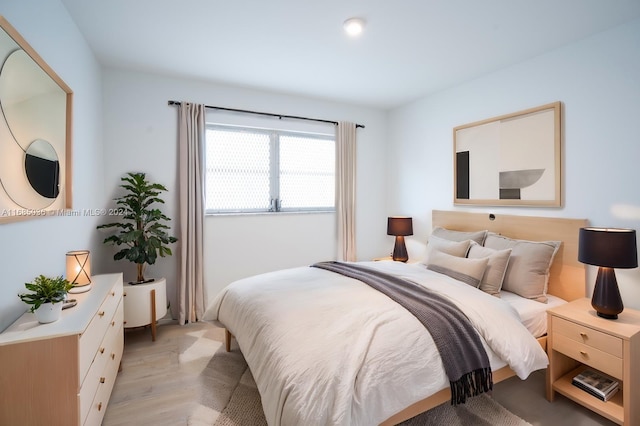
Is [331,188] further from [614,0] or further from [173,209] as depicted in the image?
[614,0]

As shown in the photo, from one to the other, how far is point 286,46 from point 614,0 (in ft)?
7.54

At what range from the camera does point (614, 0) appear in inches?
77.7

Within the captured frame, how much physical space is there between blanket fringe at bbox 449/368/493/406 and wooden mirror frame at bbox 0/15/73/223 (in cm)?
227

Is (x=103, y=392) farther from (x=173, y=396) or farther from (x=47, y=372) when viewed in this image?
(x=47, y=372)

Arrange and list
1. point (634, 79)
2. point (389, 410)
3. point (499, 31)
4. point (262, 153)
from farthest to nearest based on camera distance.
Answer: point (262, 153), point (499, 31), point (634, 79), point (389, 410)

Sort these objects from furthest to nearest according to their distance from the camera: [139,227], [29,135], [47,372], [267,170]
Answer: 1. [267,170]
2. [139,227]
3. [29,135]
4. [47,372]

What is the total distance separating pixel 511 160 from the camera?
9.77ft

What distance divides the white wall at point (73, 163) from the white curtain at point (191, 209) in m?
0.75

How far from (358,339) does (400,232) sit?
2477 mm

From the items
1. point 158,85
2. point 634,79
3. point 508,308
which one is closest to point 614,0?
point 634,79

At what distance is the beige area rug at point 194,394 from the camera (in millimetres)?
1869

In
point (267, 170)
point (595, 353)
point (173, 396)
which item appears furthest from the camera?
point (267, 170)

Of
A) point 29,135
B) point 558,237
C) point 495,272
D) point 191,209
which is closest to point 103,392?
point 29,135

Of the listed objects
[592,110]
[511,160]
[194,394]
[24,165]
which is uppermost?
[592,110]
